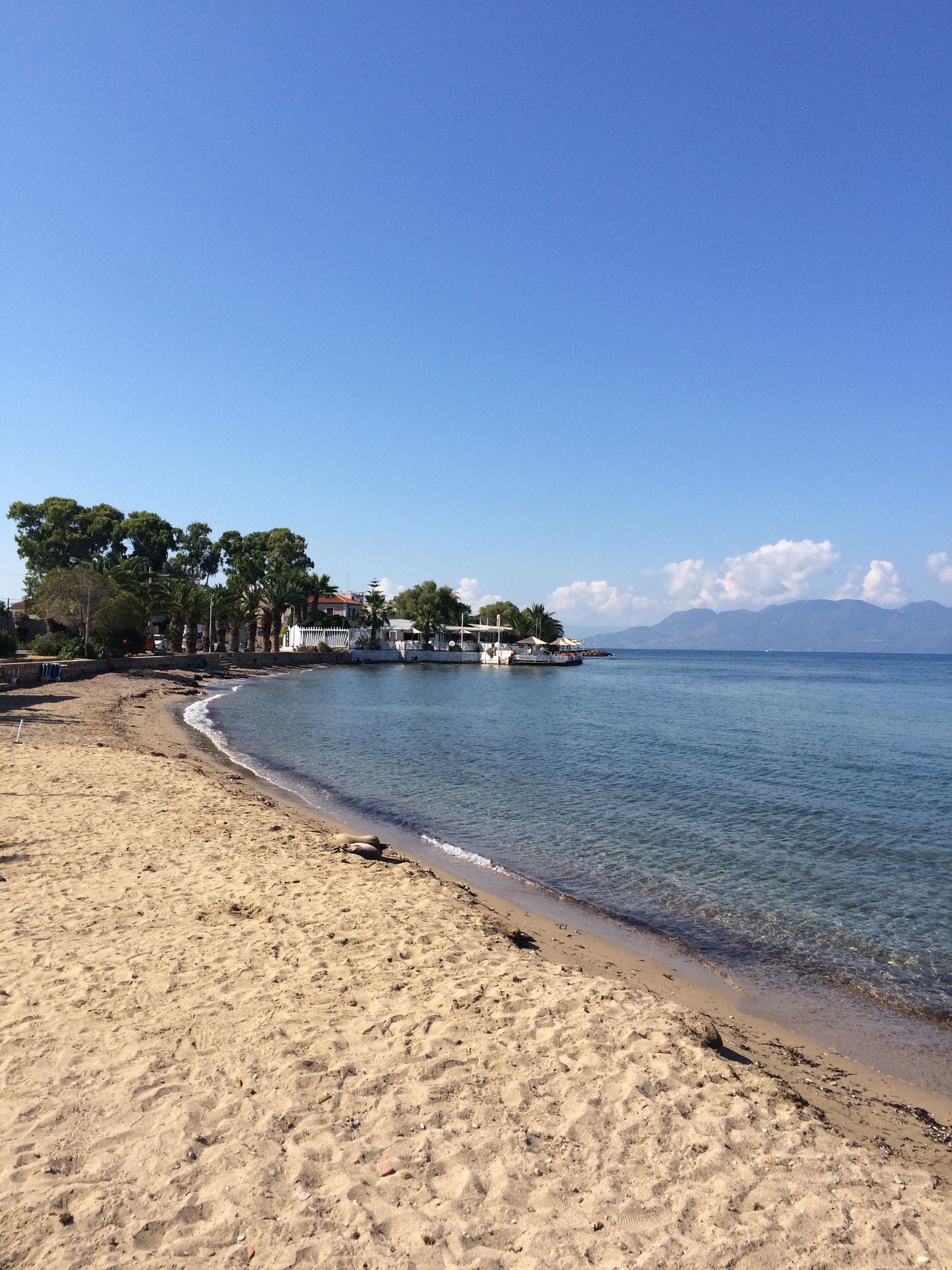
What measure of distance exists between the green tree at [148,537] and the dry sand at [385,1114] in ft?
315

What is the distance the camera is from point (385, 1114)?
15.6ft

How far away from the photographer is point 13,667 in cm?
3178

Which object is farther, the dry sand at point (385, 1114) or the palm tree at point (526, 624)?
A: the palm tree at point (526, 624)

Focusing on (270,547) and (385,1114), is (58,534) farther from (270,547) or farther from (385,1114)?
(385,1114)

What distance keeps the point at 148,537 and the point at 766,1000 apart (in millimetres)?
103016

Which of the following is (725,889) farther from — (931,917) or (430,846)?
(430,846)

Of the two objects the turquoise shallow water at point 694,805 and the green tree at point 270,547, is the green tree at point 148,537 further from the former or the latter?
the turquoise shallow water at point 694,805

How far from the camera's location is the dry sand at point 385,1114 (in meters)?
3.78

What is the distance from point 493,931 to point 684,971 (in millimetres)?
2227

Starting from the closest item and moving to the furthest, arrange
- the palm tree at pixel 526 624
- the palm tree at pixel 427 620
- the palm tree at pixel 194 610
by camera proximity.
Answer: the palm tree at pixel 194 610 → the palm tree at pixel 427 620 → the palm tree at pixel 526 624

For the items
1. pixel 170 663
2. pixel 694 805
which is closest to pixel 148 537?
pixel 170 663

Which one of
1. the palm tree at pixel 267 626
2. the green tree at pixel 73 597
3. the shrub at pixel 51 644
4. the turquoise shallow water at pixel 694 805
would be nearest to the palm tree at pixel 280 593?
the palm tree at pixel 267 626

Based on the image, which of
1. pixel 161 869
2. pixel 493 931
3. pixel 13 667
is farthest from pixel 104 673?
pixel 493 931

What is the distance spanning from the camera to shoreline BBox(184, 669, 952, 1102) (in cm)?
680
